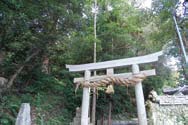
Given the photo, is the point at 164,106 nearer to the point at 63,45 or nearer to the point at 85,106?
the point at 85,106

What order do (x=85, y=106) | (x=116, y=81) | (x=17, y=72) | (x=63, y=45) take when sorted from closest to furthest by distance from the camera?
(x=116, y=81) < (x=85, y=106) < (x=17, y=72) < (x=63, y=45)

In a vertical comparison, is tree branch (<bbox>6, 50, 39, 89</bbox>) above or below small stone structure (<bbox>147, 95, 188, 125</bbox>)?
above

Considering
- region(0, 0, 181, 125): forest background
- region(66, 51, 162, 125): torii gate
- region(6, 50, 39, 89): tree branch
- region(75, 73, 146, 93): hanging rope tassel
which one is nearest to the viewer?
region(66, 51, 162, 125): torii gate

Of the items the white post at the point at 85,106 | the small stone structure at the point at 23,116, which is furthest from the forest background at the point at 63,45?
the small stone structure at the point at 23,116

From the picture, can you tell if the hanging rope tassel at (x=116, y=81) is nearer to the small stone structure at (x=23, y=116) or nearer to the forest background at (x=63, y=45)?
the forest background at (x=63, y=45)

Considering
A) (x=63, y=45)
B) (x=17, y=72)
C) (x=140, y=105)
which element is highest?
(x=63, y=45)

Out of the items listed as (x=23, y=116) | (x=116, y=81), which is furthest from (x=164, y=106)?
(x=23, y=116)

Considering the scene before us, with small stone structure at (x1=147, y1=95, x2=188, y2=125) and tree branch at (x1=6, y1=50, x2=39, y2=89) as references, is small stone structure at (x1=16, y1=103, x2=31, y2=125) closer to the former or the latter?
small stone structure at (x1=147, y1=95, x2=188, y2=125)

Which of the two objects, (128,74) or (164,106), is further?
(164,106)

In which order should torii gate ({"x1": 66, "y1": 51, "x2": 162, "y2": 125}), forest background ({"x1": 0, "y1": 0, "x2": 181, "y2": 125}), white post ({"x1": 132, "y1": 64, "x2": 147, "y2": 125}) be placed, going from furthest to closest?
forest background ({"x1": 0, "y1": 0, "x2": 181, "y2": 125})
torii gate ({"x1": 66, "y1": 51, "x2": 162, "y2": 125})
white post ({"x1": 132, "y1": 64, "x2": 147, "y2": 125})

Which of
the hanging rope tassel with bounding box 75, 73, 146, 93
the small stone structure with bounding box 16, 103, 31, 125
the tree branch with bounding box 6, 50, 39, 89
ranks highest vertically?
the tree branch with bounding box 6, 50, 39, 89

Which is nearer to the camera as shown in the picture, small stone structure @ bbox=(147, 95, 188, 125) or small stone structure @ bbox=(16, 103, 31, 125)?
small stone structure @ bbox=(16, 103, 31, 125)

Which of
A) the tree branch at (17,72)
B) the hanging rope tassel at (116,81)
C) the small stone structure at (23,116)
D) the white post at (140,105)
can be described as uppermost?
the tree branch at (17,72)

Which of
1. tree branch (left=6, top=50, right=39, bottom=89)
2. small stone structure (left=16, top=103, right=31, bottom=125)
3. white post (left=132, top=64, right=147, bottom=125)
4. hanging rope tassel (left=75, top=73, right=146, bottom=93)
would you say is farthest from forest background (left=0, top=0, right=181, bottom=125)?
white post (left=132, top=64, right=147, bottom=125)
